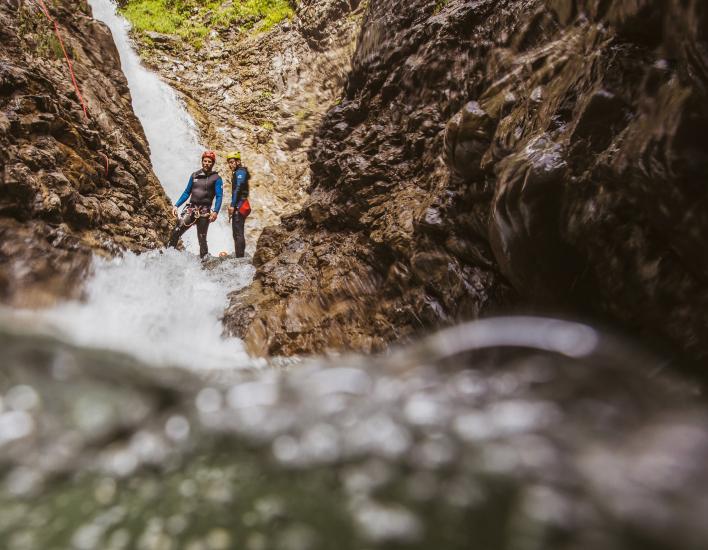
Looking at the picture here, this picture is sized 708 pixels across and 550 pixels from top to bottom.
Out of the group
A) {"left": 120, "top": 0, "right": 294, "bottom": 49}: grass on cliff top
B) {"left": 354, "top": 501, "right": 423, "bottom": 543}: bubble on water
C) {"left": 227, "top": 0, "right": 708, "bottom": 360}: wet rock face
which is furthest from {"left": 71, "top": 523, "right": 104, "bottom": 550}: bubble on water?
{"left": 120, "top": 0, "right": 294, "bottom": 49}: grass on cliff top

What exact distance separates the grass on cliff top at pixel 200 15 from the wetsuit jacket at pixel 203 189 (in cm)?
773

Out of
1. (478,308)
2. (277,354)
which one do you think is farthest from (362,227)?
(478,308)

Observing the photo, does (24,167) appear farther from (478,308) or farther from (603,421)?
(603,421)

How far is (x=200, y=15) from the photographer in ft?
43.2

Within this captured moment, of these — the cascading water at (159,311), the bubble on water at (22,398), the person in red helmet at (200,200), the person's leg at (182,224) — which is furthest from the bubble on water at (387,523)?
the person's leg at (182,224)

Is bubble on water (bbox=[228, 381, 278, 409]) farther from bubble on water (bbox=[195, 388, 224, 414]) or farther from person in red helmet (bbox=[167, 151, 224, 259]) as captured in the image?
person in red helmet (bbox=[167, 151, 224, 259])

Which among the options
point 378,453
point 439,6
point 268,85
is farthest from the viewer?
point 268,85

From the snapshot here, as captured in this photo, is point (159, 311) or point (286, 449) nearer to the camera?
point (286, 449)

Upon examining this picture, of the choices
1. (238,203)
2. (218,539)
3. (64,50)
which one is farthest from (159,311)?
(64,50)

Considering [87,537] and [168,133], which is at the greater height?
[168,133]

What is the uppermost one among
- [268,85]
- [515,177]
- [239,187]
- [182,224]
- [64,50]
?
[64,50]

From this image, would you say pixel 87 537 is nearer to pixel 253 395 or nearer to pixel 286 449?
pixel 286 449

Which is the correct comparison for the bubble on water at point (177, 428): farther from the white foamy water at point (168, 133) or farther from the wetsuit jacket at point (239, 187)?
the white foamy water at point (168, 133)

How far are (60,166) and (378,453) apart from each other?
597 centimetres
